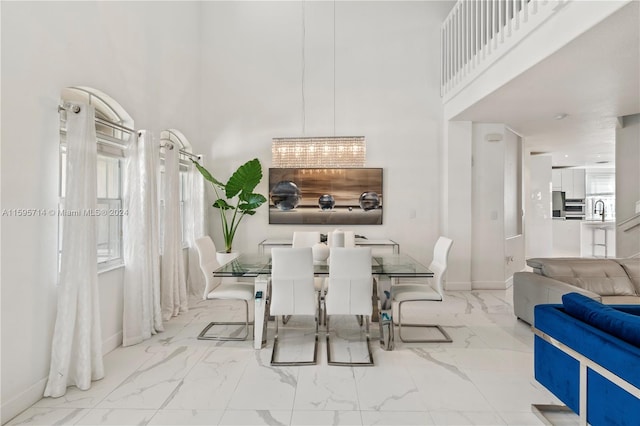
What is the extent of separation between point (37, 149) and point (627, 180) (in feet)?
23.5

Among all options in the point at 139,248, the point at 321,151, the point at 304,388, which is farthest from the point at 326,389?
the point at 321,151

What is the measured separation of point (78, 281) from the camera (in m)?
2.57

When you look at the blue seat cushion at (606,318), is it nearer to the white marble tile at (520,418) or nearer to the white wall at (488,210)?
the white marble tile at (520,418)

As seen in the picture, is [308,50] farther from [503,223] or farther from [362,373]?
[362,373]

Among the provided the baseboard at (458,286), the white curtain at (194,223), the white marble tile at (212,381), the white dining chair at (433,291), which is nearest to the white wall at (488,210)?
the baseboard at (458,286)

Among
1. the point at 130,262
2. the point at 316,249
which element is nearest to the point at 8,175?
the point at 130,262

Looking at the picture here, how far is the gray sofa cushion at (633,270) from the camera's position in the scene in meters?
3.47

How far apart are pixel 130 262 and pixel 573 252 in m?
10.3

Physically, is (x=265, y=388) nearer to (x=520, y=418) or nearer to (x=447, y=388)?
(x=447, y=388)

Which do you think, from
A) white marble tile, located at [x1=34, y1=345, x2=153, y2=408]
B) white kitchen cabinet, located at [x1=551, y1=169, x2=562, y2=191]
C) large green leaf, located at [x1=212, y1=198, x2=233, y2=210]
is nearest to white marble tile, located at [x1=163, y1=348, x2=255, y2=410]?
white marble tile, located at [x1=34, y1=345, x2=153, y2=408]

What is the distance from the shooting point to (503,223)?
550 centimetres

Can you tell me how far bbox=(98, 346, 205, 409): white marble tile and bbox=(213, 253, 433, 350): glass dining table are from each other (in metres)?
0.60

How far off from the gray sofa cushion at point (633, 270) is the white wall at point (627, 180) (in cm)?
203

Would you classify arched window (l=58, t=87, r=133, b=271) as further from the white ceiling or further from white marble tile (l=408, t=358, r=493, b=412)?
the white ceiling
